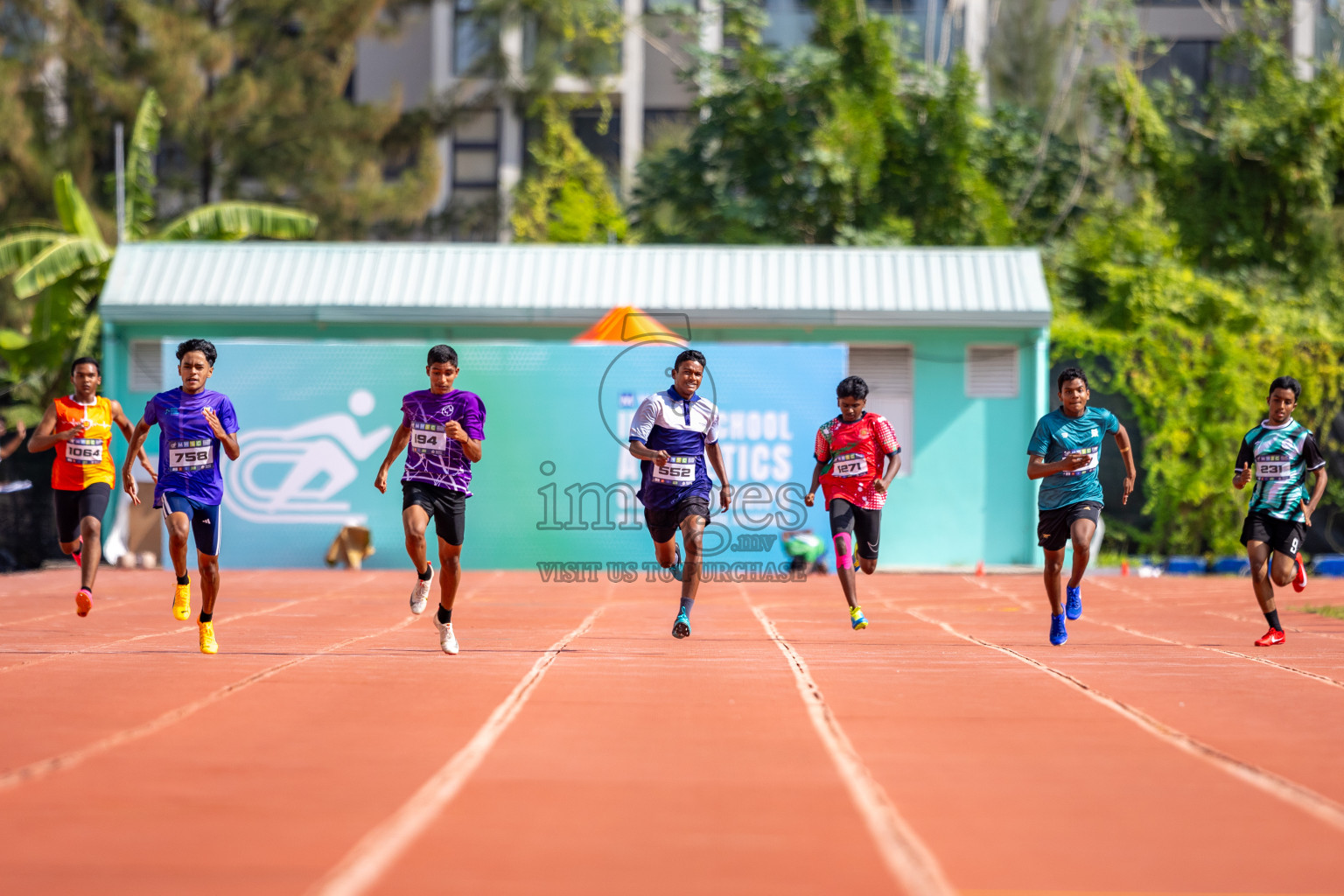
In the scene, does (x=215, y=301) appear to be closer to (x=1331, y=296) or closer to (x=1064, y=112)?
(x=1331, y=296)

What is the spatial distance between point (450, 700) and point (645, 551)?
34.8 ft

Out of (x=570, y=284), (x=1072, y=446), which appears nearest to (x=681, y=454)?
(x=1072, y=446)

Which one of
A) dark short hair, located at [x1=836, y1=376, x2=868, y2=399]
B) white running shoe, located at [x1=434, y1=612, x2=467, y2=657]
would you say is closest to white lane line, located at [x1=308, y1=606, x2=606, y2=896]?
white running shoe, located at [x1=434, y1=612, x2=467, y2=657]

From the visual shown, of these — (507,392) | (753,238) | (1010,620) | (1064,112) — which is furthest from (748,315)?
(1064,112)

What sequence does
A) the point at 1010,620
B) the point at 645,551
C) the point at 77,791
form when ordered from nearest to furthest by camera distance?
the point at 77,791
the point at 1010,620
the point at 645,551

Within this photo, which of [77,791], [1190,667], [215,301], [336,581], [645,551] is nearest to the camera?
[77,791]

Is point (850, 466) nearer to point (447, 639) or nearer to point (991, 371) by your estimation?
point (447, 639)

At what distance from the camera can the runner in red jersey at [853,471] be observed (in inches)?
443

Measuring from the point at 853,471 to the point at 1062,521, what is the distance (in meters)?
1.60

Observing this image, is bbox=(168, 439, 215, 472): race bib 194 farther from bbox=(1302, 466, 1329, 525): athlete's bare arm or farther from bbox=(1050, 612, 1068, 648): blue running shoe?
bbox=(1302, 466, 1329, 525): athlete's bare arm

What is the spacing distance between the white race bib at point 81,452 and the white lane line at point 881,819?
6.58 metres

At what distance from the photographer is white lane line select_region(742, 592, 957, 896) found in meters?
4.34

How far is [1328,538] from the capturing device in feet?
A: 63.2

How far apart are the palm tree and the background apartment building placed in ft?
43.8
